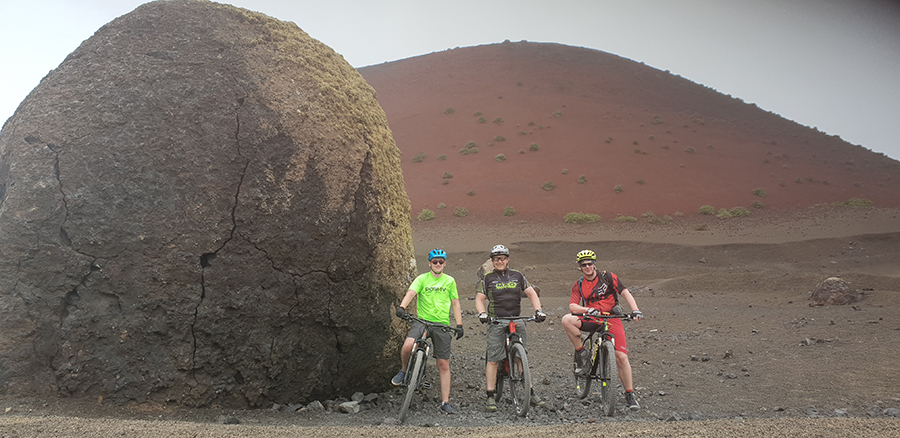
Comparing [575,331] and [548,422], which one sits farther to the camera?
[575,331]

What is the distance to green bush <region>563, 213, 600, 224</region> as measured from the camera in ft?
94.1

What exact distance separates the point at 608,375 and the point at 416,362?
174 cm

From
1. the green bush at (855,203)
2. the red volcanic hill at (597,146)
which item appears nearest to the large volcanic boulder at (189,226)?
the red volcanic hill at (597,146)

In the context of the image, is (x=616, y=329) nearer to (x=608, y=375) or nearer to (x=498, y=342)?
(x=608, y=375)

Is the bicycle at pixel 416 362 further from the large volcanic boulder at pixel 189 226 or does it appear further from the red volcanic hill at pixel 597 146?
the red volcanic hill at pixel 597 146

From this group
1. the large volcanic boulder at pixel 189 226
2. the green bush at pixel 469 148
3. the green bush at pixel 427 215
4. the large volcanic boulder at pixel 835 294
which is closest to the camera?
the large volcanic boulder at pixel 189 226

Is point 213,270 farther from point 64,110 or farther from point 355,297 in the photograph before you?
point 64,110

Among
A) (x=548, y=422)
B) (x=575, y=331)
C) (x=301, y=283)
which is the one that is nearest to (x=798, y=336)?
(x=575, y=331)

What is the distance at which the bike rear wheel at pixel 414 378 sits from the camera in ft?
14.8

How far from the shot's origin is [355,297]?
4945mm

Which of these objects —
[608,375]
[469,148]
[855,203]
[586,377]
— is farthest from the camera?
[469,148]

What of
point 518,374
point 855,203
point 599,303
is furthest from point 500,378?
point 855,203

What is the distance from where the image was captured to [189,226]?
436cm

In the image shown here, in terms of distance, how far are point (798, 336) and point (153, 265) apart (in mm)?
8247
